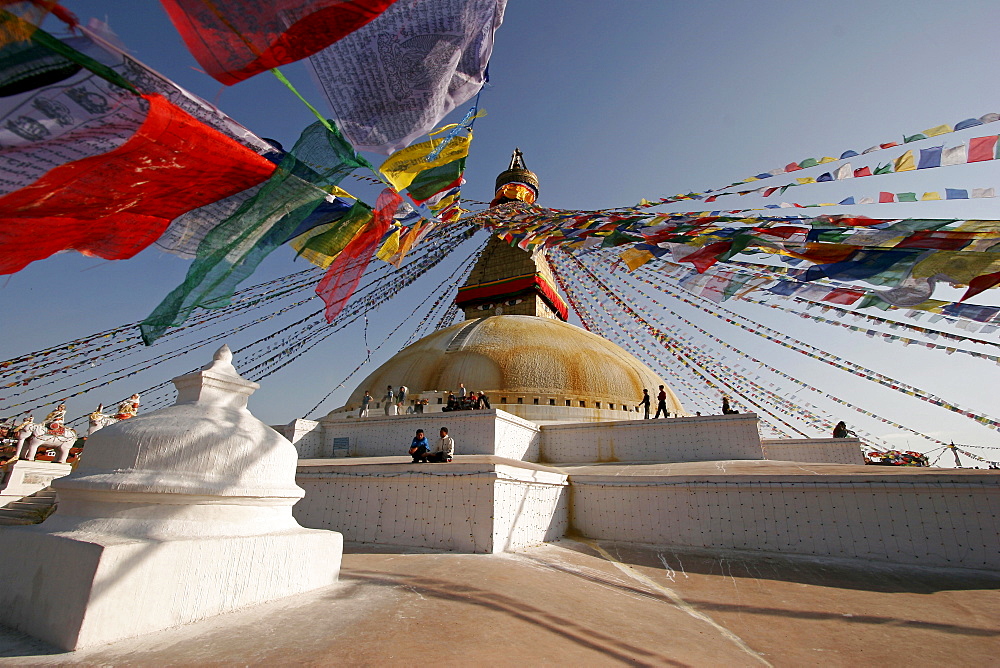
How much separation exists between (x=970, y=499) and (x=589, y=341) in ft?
32.3

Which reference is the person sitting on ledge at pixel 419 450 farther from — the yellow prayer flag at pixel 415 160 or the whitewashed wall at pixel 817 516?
the yellow prayer flag at pixel 415 160

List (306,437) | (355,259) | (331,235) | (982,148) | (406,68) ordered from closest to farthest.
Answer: (406,68)
(982,148)
(331,235)
(355,259)
(306,437)

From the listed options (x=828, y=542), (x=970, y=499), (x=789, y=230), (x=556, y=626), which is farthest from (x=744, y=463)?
(x=556, y=626)

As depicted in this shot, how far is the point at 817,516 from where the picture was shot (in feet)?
19.2

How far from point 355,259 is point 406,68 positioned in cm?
265

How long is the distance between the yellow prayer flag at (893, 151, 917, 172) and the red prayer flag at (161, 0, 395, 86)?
469cm

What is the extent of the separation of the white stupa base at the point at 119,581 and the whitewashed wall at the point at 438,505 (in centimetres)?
264

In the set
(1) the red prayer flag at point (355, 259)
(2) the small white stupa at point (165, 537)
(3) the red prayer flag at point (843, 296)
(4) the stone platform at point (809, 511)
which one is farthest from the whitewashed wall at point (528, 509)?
(3) the red prayer flag at point (843, 296)

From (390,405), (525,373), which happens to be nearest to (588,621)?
(390,405)

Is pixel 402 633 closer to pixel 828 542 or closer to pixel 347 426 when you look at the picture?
pixel 828 542

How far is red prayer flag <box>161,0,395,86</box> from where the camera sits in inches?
91.1

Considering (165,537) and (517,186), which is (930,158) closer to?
(165,537)

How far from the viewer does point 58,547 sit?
2.64m

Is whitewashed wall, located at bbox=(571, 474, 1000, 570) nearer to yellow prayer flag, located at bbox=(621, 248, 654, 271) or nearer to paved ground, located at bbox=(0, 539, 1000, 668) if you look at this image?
paved ground, located at bbox=(0, 539, 1000, 668)
